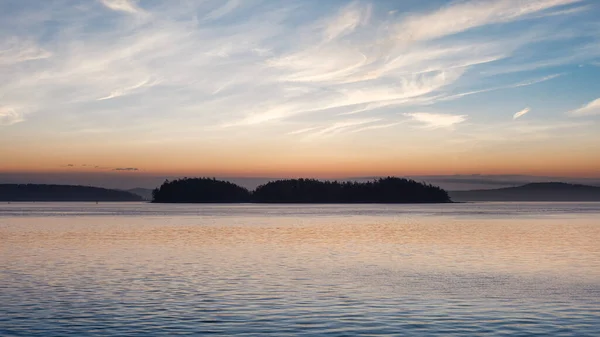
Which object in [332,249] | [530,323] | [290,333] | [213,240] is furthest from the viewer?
[213,240]

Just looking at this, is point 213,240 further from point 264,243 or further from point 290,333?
point 290,333

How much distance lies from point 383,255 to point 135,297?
25.9 metres

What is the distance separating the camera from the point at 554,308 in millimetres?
27141

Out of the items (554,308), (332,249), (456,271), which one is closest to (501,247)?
(332,249)

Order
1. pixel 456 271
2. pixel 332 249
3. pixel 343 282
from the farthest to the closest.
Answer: pixel 332 249 → pixel 456 271 → pixel 343 282

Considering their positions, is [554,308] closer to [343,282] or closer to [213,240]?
[343,282]

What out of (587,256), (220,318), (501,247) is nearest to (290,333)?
(220,318)

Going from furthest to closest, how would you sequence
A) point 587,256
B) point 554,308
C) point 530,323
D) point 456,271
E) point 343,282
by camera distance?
point 587,256, point 456,271, point 343,282, point 554,308, point 530,323

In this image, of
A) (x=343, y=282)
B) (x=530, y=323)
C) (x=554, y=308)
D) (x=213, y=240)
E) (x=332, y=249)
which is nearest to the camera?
(x=530, y=323)

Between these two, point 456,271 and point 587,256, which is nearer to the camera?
point 456,271

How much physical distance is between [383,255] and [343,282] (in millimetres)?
17406

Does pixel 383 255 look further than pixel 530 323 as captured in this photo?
Yes

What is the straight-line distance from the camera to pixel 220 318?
2509 cm

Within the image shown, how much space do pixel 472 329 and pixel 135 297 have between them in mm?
14145
